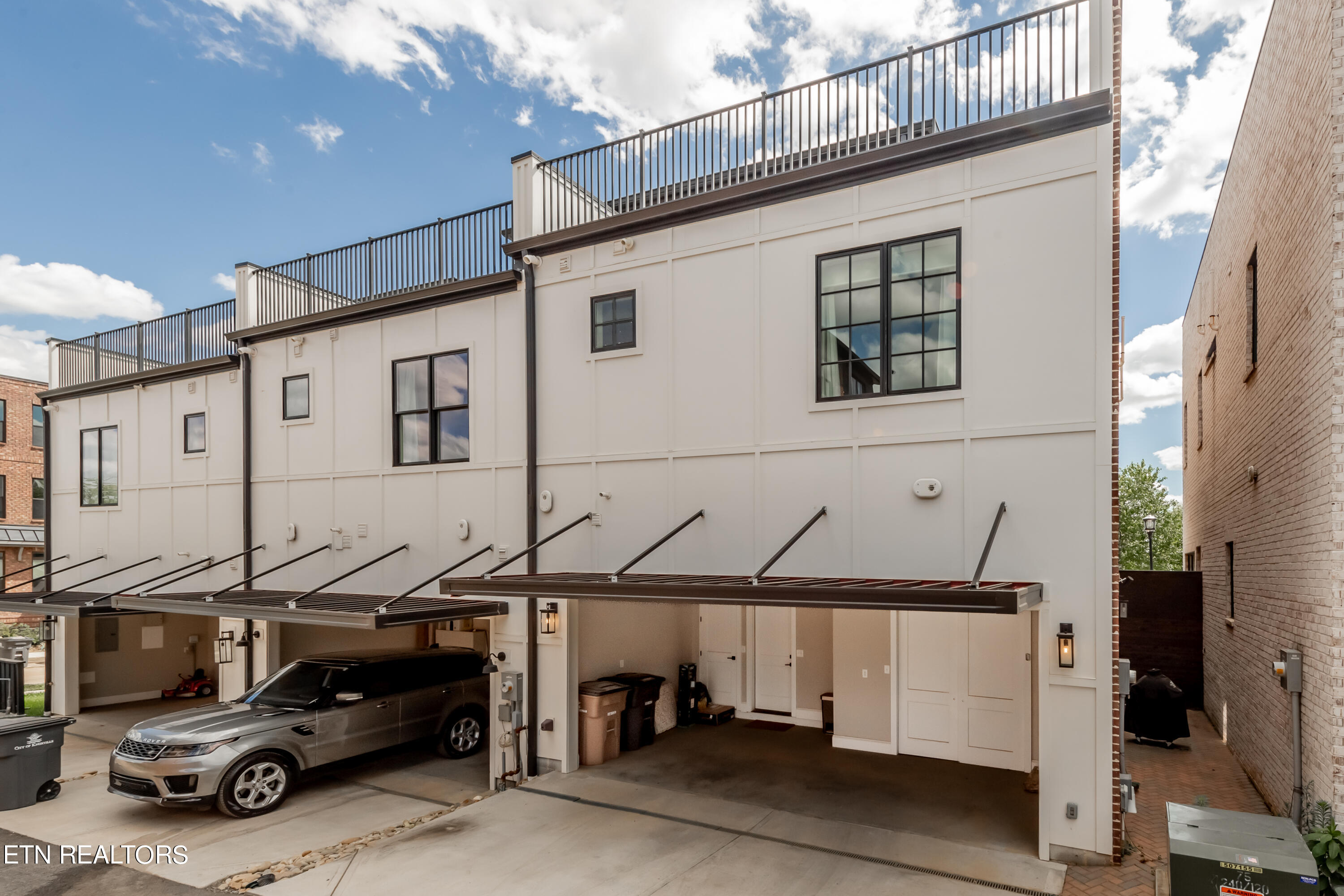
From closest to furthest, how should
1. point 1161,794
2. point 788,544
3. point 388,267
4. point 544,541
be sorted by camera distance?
Answer: 1. point 788,544
2. point 1161,794
3. point 544,541
4. point 388,267

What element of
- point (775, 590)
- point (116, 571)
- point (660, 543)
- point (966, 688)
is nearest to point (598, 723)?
point (660, 543)

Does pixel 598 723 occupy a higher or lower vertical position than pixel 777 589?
lower

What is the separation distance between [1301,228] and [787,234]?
5285 millimetres

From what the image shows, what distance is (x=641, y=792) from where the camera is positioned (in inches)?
357

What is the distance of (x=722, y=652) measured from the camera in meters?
13.3

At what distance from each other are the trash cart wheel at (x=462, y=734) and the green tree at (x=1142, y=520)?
132 ft

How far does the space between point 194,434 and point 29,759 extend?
22.7ft

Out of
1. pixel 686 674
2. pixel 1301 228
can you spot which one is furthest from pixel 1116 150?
pixel 686 674

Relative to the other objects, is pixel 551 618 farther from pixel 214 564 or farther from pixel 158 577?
pixel 158 577

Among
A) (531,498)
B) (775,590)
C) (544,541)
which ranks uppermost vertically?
(531,498)

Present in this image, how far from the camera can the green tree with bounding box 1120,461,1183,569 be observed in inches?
1593

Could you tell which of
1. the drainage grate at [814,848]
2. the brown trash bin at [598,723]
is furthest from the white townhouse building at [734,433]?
the drainage grate at [814,848]

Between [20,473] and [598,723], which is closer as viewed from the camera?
[598,723]

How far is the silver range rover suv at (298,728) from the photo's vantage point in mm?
8352
